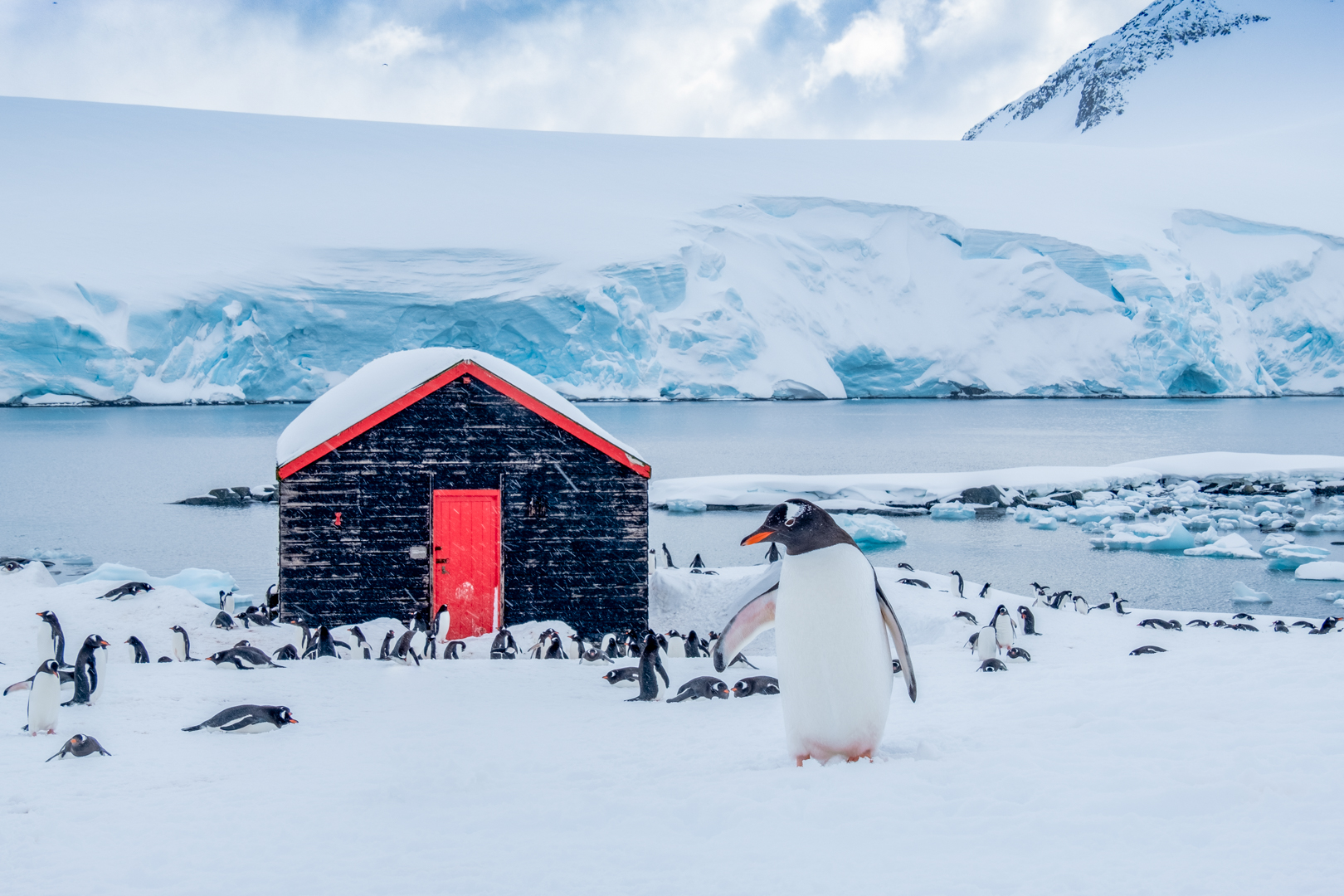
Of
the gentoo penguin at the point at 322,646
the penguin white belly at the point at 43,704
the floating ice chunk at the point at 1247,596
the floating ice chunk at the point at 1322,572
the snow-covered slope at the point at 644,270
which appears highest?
the snow-covered slope at the point at 644,270

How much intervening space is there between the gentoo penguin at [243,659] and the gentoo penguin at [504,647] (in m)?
1.82

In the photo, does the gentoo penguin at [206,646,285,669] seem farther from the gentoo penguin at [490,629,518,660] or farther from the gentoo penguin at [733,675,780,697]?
the gentoo penguin at [733,675,780,697]

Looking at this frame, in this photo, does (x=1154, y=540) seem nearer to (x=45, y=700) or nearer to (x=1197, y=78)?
(x=45, y=700)

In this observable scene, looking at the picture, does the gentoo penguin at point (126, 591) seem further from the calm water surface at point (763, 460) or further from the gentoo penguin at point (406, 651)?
the calm water surface at point (763, 460)

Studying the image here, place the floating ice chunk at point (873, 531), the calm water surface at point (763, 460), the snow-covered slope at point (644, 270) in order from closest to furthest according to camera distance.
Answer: the calm water surface at point (763, 460)
the floating ice chunk at point (873, 531)
the snow-covered slope at point (644, 270)

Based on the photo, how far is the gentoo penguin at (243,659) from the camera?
Answer: 7.04 m

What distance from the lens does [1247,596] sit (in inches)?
566

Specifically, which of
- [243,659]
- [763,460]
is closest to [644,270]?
[763,460]

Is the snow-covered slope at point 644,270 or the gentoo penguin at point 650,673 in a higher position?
the snow-covered slope at point 644,270

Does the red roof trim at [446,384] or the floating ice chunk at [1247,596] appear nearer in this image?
the red roof trim at [446,384]

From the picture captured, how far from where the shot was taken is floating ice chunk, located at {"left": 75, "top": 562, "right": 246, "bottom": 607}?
12.1 meters

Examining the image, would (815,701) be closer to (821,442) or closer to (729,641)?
(729,641)

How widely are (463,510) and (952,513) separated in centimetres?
1638

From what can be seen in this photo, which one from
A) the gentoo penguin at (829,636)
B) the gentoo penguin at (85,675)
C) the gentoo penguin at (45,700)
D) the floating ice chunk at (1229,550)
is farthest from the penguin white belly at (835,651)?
the floating ice chunk at (1229,550)
